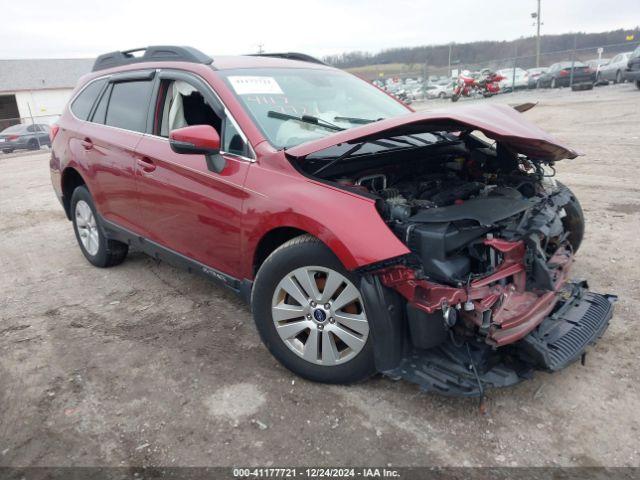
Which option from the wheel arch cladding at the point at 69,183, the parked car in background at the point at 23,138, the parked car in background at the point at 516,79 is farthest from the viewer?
the parked car in background at the point at 516,79

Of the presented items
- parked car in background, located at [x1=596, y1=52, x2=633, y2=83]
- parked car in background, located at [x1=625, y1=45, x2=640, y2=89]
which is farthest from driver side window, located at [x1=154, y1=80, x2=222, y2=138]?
parked car in background, located at [x1=596, y1=52, x2=633, y2=83]

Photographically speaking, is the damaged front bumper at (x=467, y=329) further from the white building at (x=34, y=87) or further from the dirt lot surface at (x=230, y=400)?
the white building at (x=34, y=87)

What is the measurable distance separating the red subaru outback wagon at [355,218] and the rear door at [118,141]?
0.9 inches

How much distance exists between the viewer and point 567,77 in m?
27.6

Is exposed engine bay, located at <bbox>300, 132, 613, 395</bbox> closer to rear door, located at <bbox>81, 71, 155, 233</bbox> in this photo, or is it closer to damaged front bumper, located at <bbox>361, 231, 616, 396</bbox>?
damaged front bumper, located at <bbox>361, 231, 616, 396</bbox>

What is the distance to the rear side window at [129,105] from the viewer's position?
389 cm

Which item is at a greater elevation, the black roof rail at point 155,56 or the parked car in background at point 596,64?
the black roof rail at point 155,56

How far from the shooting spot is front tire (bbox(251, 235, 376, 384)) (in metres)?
2.60

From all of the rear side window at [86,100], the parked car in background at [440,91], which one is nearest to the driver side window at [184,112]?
the rear side window at [86,100]

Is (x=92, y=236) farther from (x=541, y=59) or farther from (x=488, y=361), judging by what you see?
(x=541, y=59)

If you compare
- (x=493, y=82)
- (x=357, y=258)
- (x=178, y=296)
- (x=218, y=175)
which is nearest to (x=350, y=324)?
(x=357, y=258)

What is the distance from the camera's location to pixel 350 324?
2.60 m

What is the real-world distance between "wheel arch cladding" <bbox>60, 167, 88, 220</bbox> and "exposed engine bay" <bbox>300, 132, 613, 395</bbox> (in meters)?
3.11

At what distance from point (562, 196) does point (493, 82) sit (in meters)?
23.6
